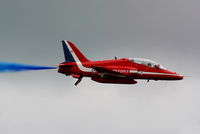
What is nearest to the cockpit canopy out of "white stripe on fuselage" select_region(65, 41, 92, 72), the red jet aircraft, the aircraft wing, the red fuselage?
the red jet aircraft

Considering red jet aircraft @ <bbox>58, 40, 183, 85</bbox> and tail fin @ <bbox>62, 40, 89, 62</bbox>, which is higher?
tail fin @ <bbox>62, 40, 89, 62</bbox>

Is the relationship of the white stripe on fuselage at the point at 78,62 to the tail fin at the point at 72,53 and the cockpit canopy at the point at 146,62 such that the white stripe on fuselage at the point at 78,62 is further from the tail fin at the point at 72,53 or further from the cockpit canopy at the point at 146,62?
the cockpit canopy at the point at 146,62

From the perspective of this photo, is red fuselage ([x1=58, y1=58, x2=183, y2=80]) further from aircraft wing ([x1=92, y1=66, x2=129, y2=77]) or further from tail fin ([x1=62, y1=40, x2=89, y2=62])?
tail fin ([x1=62, y1=40, x2=89, y2=62])

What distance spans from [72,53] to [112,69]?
19.0 feet

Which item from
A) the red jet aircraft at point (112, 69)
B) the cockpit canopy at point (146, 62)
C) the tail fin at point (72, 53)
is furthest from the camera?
the cockpit canopy at point (146, 62)

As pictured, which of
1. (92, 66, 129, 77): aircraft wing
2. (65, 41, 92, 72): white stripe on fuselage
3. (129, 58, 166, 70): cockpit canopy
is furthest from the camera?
(129, 58, 166, 70): cockpit canopy

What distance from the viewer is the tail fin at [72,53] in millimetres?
62781

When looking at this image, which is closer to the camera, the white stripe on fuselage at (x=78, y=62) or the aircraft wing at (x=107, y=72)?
the aircraft wing at (x=107, y=72)

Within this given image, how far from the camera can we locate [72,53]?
63031mm

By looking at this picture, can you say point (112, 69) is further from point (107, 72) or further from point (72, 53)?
point (72, 53)

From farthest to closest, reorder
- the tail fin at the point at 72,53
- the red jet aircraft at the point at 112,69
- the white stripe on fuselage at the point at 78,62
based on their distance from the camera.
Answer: the tail fin at the point at 72,53, the white stripe on fuselage at the point at 78,62, the red jet aircraft at the point at 112,69

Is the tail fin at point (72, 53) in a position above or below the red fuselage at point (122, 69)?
above

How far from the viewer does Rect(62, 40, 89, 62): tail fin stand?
62.8 m

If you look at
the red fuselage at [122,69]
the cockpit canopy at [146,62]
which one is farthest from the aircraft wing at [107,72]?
the cockpit canopy at [146,62]
